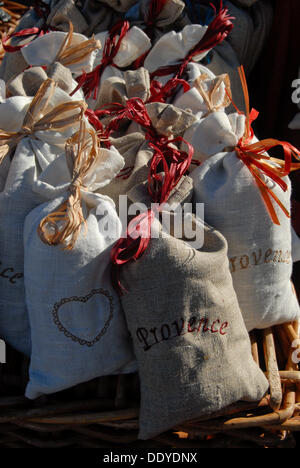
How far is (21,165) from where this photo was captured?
69 centimetres

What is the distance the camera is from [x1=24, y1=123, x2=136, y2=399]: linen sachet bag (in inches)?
23.9

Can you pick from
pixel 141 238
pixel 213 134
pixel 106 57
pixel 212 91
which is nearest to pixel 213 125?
pixel 213 134

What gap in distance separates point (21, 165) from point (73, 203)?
0.45 ft

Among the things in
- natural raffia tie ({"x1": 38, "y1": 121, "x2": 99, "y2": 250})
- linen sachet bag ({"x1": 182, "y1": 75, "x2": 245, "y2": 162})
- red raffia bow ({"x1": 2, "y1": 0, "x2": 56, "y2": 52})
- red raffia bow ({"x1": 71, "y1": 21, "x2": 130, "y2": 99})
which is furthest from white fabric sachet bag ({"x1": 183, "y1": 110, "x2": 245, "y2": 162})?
red raffia bow ({"x1": 2, "y1": 0, "x2": 56, "y2": 52})

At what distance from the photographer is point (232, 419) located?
62 cm

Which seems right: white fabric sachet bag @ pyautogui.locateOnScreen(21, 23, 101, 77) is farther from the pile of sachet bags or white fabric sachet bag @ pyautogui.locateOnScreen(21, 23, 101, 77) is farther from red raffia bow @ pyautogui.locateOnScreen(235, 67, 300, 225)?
red raffia bow @ pyautogui.locateOnScreen(235, 67, 300, 225)

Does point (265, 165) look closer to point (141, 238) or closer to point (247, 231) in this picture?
point (247, 231)

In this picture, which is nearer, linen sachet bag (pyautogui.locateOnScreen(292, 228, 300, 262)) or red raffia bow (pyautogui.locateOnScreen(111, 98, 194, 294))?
red raffia bow (pyautogui.locateOnScreen(111, 98, 194, 294))

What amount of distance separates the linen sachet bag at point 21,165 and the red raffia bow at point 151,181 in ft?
0.36

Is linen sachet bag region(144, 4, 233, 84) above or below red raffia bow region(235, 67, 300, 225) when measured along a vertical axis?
above

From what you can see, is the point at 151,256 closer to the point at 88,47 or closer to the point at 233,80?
the point at 88,47

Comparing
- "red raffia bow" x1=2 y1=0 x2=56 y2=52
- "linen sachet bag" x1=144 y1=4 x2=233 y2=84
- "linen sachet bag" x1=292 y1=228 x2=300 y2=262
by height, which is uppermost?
"red raffia bow" x1=2 y1=0 x2=56 y2=52

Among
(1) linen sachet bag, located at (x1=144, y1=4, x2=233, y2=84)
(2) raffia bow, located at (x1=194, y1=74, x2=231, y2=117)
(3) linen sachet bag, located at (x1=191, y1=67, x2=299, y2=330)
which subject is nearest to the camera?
(3) linen sachet bag, located at (x1=191, y1=67, x2=299, y2=330)

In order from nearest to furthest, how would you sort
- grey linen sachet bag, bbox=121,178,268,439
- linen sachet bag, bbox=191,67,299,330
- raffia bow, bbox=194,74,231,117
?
grey linen sachet bag, bbox=121,178,268,439, linen sachet bag, bbox=191,67,299,330, raffia bow, bbox=194,74,231,117
